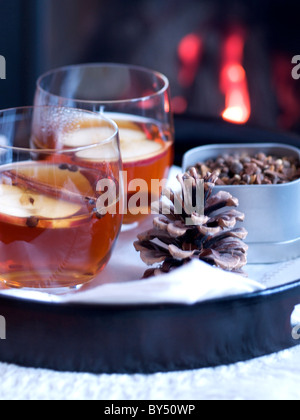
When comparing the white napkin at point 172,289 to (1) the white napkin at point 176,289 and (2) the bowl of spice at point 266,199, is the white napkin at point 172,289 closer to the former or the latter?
(1) the white napkin at point 176,289

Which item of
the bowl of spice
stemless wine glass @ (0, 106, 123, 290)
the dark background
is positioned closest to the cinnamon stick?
stemless wine glass @ (0, 106, 123, 290)

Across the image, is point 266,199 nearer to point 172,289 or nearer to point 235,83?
point 172,289

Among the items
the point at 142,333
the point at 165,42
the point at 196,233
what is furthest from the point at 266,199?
the point at 165,42

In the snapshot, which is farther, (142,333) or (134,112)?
(134,112)

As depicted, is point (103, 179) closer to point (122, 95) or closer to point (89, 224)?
point (89, 224)

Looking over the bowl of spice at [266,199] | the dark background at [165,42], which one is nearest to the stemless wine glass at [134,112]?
the bowl of spice at [266,199]
